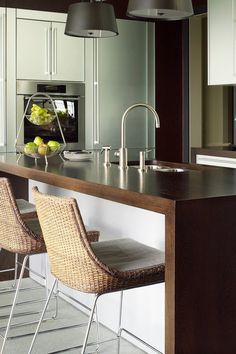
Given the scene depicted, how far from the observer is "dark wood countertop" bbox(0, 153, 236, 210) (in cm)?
210

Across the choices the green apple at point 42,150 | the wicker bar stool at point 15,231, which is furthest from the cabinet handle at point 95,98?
the wicker bar stool at point 15,231

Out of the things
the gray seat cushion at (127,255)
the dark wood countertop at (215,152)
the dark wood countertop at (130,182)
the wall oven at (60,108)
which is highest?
the wall oven at (60,108)

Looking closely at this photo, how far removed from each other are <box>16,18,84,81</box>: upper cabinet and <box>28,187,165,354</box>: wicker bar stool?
136 inches

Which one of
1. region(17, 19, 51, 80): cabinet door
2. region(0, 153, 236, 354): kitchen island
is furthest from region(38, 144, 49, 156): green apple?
region(17, 19, 51, 80): cabinet door

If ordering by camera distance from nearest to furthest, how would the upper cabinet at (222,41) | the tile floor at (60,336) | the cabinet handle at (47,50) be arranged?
the tile floor at (60,336)
the upper cabinet at (222,41)
the cabinet handle at (47,50)

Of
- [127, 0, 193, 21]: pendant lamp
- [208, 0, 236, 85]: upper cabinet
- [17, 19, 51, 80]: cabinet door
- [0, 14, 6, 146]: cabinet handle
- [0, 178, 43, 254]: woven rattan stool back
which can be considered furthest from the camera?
[17, 19, 51, 80]: cabinet door

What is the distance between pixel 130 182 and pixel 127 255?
0.31 m

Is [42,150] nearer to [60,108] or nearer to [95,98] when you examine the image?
[60,108]

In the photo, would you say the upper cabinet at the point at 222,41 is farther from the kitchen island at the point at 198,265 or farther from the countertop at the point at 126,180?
the kitchen island at the point at 198,265

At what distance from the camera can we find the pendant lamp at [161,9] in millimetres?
3141

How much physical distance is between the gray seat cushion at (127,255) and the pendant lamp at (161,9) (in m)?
1.32

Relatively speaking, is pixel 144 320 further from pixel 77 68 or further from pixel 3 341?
pixel 77 68

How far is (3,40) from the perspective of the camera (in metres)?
5.39

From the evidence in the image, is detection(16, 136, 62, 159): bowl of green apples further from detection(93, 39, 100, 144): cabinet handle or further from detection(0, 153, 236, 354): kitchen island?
detection(93, 39, 100, 144): cabinet handle
